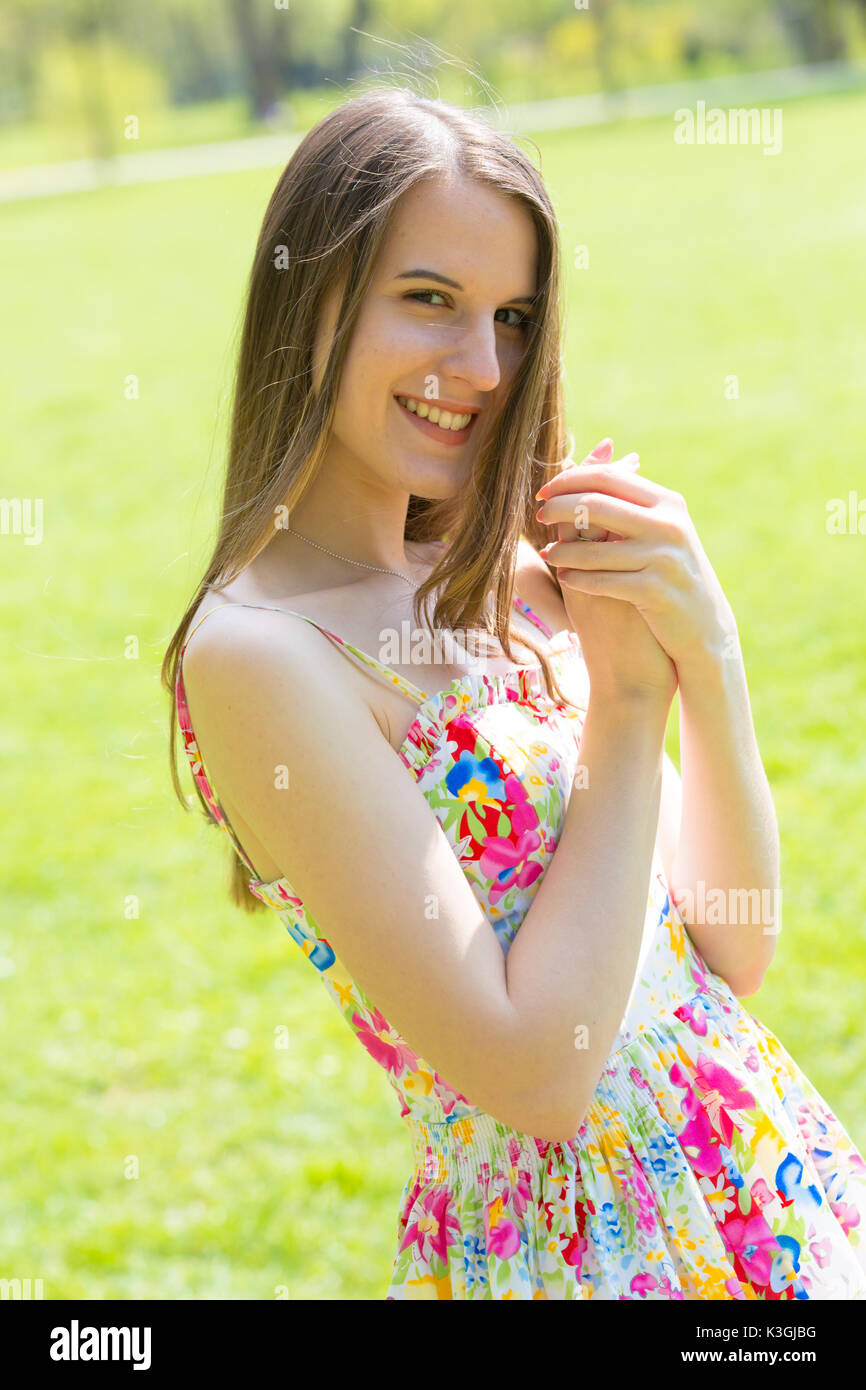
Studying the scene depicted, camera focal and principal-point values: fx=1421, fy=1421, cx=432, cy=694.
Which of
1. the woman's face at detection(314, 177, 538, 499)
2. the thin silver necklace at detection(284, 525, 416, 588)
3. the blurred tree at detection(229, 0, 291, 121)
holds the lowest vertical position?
the thin silver necklace at detection(284, 525, 416, 588)

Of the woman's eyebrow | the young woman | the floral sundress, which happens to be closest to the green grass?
the young woman

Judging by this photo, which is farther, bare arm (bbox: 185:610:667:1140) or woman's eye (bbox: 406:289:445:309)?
woman's eye (bbox: 406:289:445:309)

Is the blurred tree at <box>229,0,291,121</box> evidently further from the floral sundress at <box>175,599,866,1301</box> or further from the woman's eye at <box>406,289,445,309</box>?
the floral sundress at <box>175,599,866,1301</box>

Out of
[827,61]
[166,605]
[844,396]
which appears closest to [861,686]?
[166,605]

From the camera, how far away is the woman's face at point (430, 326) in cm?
168

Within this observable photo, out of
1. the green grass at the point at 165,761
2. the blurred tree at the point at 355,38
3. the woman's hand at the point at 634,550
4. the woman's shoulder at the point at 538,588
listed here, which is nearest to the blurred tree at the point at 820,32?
the blurred tree at the point at 355,38

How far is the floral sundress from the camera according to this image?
165cm

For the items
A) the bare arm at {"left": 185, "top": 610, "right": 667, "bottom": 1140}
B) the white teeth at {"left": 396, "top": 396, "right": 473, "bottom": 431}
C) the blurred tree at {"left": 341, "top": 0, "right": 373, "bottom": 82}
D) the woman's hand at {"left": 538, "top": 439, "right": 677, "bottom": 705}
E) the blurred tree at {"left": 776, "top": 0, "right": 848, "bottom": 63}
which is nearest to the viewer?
the bare arm at {"left": 185, "top": 610, "right": 667, "bottom": 1140}

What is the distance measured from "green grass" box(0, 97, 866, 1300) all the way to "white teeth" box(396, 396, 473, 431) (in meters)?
0.40

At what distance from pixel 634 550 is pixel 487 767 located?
313 mm

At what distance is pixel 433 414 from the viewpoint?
5.69 feet

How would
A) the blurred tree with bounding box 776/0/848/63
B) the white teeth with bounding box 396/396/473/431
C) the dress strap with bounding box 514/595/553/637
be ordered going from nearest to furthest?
the white teeth with bounding box 396/396/473/431 < the dress strap with bounding box 514/595/553/637 < the blurred tree with bounding box 776/0/848/63

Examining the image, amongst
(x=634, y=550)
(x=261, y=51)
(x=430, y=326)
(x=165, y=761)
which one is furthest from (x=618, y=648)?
(x=261, y=51)
